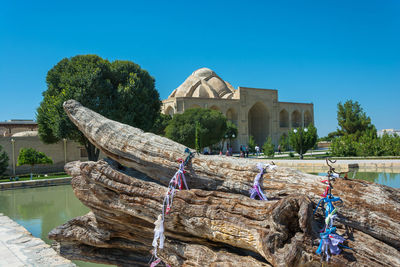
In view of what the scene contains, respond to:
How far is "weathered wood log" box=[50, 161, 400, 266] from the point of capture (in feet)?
6.91

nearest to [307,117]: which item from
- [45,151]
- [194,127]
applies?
[194,127]

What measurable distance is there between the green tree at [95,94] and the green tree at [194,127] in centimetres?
677

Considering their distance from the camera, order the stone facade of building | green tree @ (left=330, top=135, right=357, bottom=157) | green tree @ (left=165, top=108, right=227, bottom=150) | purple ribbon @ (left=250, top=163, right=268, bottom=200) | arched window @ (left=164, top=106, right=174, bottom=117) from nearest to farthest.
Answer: purple ribbon @ (left=250, top=163, right=268, bottom=200), the stone facade of building, green tree @ (left=330, top=135, right=357, bottom=157), green tree @ (left=165, top=108, right=227, bottom=150), arched window @ (left=164, top=106, right=174, bottom=117)

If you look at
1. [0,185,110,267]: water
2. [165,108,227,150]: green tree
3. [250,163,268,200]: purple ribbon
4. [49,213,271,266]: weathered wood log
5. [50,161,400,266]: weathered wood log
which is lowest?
[0,185,110,267]: water

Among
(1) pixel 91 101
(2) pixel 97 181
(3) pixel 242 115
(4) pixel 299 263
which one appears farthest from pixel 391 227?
(3) pixel 242 115

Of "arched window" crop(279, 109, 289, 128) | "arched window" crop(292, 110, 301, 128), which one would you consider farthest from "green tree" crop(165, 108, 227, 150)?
"arched window" crop(292, 110, 301, 128)

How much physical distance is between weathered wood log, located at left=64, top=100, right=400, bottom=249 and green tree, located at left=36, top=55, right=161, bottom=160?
1366cm

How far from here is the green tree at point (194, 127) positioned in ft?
88.1

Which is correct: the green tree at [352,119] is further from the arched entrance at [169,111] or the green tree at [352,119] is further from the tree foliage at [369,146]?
the arched entrance at [169,111]

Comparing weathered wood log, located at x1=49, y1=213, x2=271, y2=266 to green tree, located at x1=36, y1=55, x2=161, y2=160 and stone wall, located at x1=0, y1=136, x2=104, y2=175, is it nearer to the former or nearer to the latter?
green tree, located at x1=36, y1=55, x2=161, y2=160

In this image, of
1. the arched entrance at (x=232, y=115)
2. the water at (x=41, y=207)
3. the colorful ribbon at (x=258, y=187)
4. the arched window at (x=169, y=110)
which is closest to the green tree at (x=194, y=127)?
the arched window at (x=169, y=110)

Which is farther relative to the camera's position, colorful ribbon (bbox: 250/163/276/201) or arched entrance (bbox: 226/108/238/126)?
arched entrance (bbox: 226/108/238/126)

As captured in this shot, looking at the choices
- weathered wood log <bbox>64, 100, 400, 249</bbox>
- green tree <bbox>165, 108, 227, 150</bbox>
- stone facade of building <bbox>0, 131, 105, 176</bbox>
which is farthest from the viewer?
green tree <bbox>165, 108, 227, 150</bbox>

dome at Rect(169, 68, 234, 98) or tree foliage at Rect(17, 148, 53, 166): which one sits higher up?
dome at Rect(169, 68, 234, 98)
